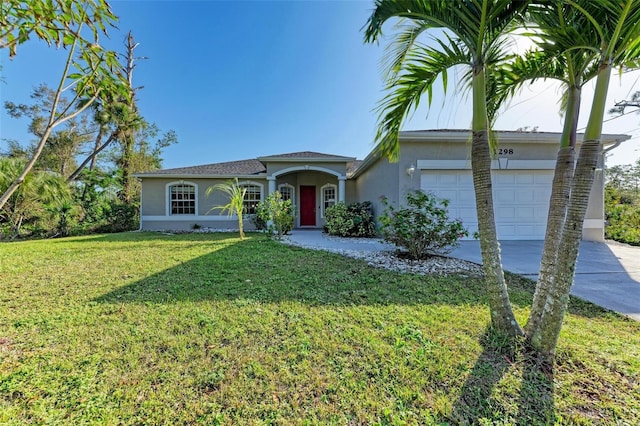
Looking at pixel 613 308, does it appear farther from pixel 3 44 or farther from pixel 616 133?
pixel 616 133

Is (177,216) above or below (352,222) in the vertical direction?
above

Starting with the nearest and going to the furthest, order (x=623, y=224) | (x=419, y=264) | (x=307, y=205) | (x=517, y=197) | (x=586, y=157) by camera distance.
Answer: (x=586, y=157), (x=419, y=264), (x=517, y=197), (x=623, y=224), (x=307, y=205)

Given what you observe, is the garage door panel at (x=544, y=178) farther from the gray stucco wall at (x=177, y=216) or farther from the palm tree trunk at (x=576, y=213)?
the gray stucco wall at (x=177, y=216)

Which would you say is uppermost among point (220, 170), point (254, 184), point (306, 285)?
point (220, 170)

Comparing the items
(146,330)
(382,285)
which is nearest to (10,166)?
(146,330)

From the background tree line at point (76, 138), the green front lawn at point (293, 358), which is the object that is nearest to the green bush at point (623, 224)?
the green front lawn at point (293, 358)

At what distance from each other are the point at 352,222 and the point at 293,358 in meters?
7.90

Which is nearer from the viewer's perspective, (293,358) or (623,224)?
(293,358)

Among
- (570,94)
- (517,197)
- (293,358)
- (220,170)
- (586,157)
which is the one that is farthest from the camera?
(220,170)

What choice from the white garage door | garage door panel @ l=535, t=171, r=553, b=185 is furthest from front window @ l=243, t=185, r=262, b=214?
garage door panel @ l=535, t=171, r=553, b=185

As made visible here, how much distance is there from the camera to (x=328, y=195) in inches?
559

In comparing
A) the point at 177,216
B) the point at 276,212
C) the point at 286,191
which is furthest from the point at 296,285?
the point at 177,216

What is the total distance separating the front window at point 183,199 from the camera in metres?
13.0

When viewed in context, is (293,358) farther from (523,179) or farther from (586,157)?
(523,179)
